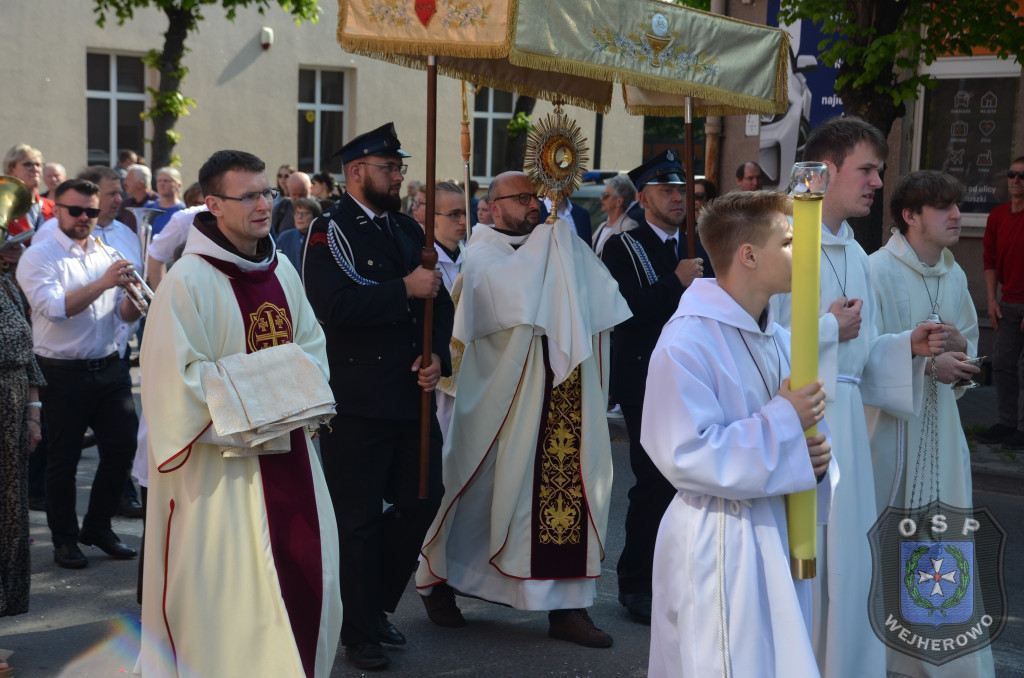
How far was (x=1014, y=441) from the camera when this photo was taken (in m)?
9.43

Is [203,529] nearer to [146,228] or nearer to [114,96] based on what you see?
[146,228]

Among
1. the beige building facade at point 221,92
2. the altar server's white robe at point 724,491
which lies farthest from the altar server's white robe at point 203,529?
the beige building facade at point 221,92

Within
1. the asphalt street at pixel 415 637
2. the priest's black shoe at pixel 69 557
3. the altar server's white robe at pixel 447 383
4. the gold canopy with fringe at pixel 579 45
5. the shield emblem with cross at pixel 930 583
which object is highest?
the gold canopy with fringe at pixel 579 45

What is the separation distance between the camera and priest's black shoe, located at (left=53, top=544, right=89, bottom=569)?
6.29 metres

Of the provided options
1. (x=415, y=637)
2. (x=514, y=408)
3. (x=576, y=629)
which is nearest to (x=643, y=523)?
(x=576, y=629)

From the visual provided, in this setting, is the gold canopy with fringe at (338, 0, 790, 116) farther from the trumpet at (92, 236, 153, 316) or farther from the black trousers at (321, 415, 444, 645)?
the trumpet at (92, 236, 153, 316)

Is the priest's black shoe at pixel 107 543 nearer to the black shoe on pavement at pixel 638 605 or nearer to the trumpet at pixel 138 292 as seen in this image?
the trumpet at pixel 138 292

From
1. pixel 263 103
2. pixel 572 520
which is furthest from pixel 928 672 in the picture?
pixel 263 103

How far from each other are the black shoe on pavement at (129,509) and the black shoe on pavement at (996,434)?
6.46 metres

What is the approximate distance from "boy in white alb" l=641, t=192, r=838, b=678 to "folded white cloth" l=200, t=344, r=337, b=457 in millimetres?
1370

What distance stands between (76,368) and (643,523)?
10.4ft

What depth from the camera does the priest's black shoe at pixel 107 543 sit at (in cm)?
645

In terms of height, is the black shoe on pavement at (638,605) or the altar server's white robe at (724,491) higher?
the altar server's white robe at (724,491)

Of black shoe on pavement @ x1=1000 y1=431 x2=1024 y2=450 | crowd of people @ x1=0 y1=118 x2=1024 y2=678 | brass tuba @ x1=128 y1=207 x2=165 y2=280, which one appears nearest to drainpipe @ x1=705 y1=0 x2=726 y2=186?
black shoe on pavement @ x1=1000 y1=431 x2=1024 y2=450
